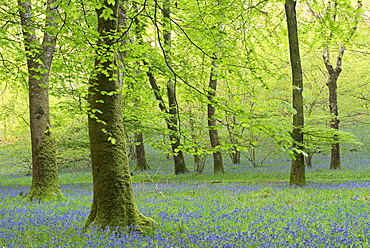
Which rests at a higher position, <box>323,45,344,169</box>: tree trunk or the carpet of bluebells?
<box>323,45,344,169</box>: tree trunk

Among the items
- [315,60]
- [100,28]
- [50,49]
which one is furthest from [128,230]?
[315,60]

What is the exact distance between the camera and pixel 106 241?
4.14m

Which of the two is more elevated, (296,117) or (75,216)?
(296,117)

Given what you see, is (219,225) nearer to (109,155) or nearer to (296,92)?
(109,155)

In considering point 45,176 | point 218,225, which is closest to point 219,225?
point 218,225

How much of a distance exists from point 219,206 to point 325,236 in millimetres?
3132

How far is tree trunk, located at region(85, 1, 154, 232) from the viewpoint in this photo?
4.97m

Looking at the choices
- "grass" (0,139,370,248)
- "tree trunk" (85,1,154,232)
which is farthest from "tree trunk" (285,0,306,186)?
"tree trunk" (85,1,154,232)

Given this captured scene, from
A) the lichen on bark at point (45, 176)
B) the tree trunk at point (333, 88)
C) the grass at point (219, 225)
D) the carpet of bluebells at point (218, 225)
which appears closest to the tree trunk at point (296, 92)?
the grass at point (219, 225)

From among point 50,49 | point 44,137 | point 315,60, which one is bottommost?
point 44,137

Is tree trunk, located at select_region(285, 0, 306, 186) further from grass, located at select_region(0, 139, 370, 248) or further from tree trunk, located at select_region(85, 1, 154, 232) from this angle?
tree trunk, located at select_region(85, 1, 154, 232)

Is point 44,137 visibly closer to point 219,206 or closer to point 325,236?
point 219,206

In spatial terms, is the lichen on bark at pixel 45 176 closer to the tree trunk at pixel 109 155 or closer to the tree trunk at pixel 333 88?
the tree trunk at pixel 109 155

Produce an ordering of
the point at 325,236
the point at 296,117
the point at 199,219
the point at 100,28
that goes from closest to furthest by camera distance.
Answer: the point at 325,236, the point at 100,28, the point at 199,219, the point at 296,117
